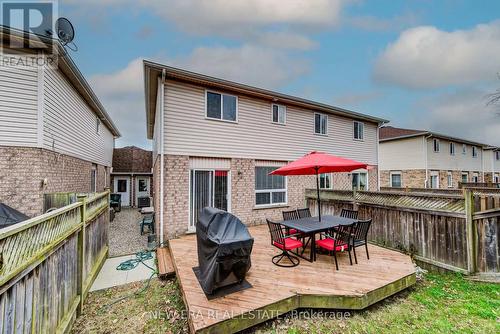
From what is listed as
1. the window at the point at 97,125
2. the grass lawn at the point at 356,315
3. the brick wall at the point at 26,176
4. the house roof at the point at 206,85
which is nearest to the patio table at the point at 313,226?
the grass lawn at the point at 356,315

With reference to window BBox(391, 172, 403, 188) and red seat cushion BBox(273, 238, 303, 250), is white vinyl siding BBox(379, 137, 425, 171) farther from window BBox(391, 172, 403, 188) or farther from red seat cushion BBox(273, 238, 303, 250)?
red seat cushion BBox(273, 238, 303, 250)

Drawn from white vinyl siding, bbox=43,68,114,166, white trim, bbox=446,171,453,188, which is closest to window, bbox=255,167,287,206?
white vinyl siding, bbox=43,68,114,166

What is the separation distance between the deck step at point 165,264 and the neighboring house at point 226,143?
0.73m

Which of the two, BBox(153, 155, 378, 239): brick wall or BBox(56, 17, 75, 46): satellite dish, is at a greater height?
BBox(56, 17, 75, 46): satellite dish

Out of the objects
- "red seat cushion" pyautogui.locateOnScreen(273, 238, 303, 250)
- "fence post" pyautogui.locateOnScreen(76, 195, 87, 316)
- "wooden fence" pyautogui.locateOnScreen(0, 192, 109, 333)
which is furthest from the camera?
"red seat cushion" pyautogui.locateOnScreen(273, 238, 303, 250)

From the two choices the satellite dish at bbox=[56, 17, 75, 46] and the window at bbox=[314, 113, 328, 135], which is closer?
the satellite dish at bbox=[56, 17, 75, 46]

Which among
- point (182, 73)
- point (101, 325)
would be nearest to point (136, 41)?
point (182, 73)

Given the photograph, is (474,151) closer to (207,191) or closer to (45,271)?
(207,191)

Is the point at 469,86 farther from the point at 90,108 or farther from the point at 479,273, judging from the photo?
the point at 90,108

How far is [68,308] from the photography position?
11.0 feet

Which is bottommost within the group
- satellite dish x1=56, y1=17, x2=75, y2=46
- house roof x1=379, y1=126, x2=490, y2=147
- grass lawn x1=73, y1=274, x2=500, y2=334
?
grass lawn x1=73, y1=274, x2=500, y2=334

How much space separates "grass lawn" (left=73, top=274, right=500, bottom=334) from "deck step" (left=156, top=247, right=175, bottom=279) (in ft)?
1.13

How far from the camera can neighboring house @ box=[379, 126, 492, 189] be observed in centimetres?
1830

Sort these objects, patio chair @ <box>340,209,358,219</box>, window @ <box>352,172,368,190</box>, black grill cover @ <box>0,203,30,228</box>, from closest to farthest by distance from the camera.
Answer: black grill cover @ <box>0,203,30,228</box> → patio chair @ <box>340,209,358,219</box> → window @ <box>352,172,368,190</box>
